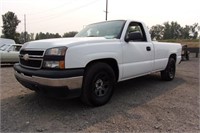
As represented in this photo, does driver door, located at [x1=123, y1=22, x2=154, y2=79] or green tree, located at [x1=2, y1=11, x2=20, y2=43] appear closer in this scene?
driver door, located at [x1=123, y1=22, x2=154, y2=79]

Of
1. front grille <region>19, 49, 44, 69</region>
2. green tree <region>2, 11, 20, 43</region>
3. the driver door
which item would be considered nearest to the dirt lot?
the driver door

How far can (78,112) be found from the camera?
4.05 m

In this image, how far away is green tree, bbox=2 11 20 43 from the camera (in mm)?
55328

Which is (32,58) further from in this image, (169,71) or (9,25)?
(9,25)

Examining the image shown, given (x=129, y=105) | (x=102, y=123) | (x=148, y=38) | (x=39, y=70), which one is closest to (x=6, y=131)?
(x=39, y=70)

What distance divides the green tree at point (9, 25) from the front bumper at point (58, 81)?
55019 millimetres

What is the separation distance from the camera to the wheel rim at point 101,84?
169 inches

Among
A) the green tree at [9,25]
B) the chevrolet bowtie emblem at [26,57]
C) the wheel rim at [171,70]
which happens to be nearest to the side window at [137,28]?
the wheel rim at [171,70]

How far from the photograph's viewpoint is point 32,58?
13.5 ft

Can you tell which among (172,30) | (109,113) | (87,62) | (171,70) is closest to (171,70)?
(171,70)

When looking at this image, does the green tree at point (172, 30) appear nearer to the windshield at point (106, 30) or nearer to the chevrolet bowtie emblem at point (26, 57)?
the windshield at point (106, 30)

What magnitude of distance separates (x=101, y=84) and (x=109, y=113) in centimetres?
63

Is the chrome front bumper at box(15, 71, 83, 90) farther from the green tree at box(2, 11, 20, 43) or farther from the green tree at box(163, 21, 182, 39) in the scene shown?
the green tree at box(163, 21, 182, 39)

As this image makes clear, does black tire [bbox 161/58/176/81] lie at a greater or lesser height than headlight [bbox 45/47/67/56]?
lesser
